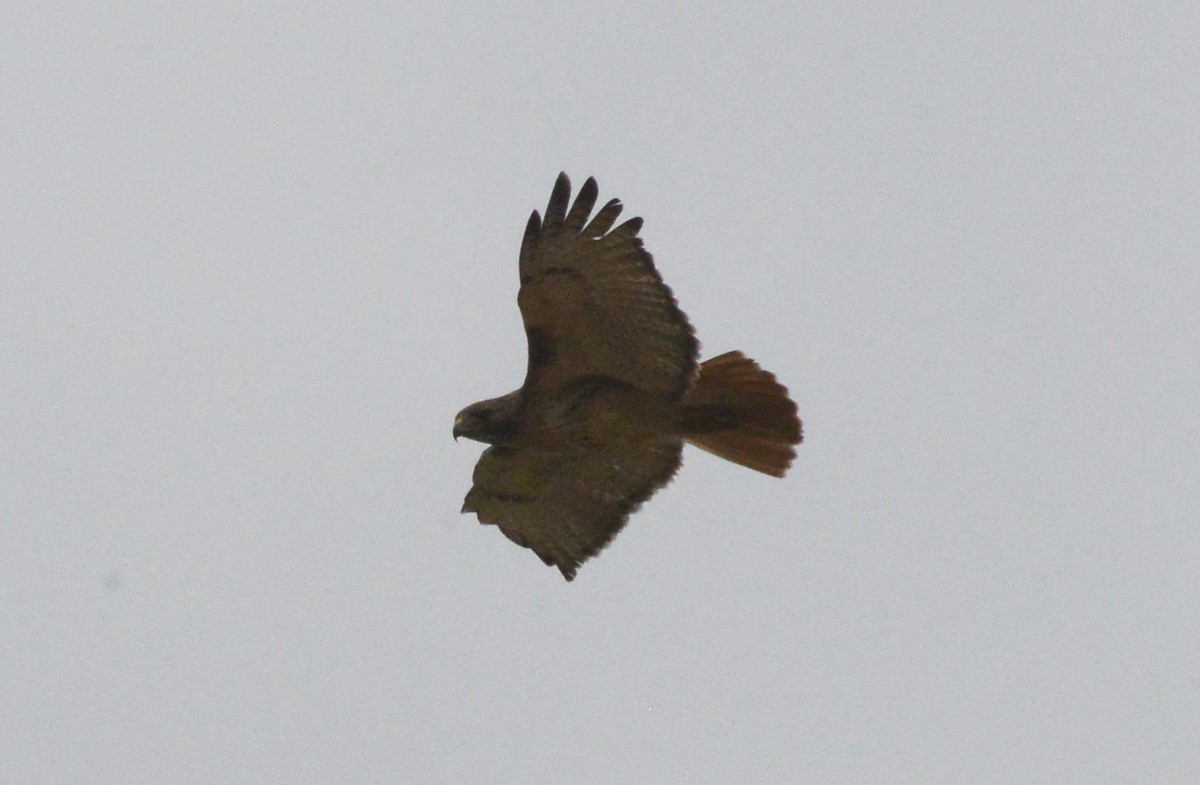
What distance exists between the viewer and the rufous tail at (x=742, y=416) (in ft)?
32.8

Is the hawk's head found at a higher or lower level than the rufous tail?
lower

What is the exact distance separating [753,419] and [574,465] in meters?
1.19

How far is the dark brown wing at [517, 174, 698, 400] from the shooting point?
9289 millimetres

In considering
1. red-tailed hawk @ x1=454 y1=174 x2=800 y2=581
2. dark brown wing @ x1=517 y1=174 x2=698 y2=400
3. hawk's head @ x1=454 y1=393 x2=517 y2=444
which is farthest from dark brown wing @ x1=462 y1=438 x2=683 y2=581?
dark brown wing @ x1=517 y1=174 x2=698 y2=400

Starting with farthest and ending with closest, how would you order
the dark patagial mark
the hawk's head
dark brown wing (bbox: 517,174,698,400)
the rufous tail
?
1. the hawk's head
2. the rufous tail
3. the dark patagial mark
4. dark brown wing (bbox: 517,174,698,400)

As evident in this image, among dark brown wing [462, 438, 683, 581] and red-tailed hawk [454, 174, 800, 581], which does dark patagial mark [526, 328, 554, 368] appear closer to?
red-tailed hawk [454, 174, 800, 581]

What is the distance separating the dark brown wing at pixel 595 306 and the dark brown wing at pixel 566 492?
60cm

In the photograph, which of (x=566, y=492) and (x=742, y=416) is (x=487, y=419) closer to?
(x=566, y=492)

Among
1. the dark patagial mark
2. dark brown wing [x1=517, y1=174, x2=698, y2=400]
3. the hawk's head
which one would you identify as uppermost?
dark brown wing [x1=517, y1=174, x2=698, y2=400]

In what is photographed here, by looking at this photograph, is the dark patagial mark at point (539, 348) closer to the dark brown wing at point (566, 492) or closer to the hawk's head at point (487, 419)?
the hawk's head at point (487, 419)

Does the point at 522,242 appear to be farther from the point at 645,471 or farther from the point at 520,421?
the point at 645,471

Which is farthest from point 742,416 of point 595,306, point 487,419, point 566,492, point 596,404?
point 487,419

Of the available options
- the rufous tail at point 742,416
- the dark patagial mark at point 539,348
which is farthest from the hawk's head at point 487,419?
the rufous tail at point 742,416

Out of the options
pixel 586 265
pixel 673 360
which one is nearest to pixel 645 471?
pixel 673 360
